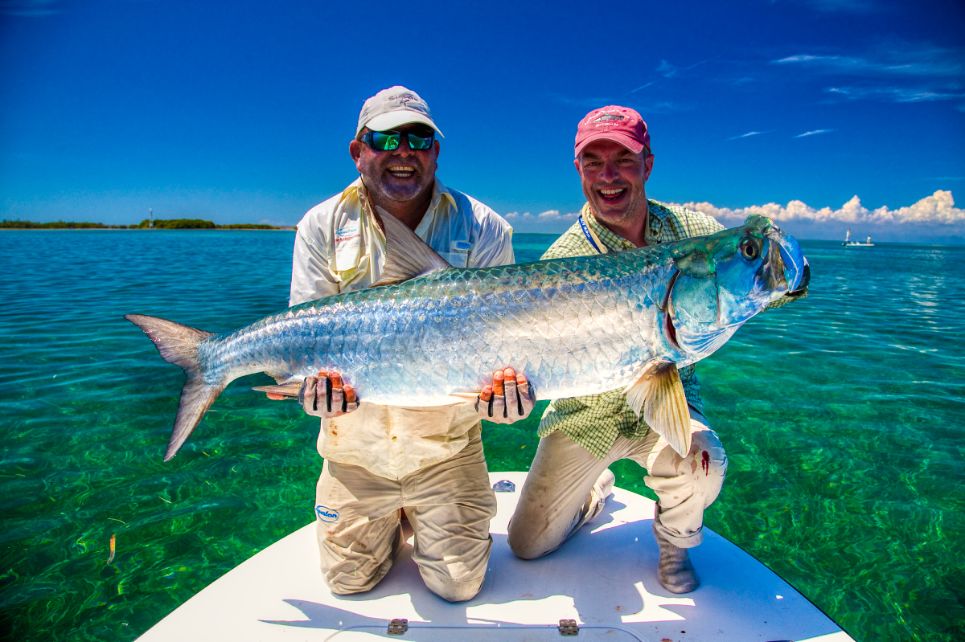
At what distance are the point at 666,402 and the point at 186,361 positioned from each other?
214 cm

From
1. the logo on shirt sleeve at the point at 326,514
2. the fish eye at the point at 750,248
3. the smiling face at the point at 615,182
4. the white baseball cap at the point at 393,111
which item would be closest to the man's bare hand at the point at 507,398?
the fish eye at the point at 750,248

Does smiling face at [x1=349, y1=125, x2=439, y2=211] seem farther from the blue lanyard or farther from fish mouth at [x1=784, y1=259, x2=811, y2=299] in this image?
fish mouth at [x1=784, y1=259, x2=811, y2=299]

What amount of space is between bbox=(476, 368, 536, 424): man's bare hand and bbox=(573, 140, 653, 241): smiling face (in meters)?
1.17

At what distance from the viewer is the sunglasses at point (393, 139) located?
8.71 feet

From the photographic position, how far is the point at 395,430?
2688 mm

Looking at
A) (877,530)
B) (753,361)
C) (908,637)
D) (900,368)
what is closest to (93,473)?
(908,637)

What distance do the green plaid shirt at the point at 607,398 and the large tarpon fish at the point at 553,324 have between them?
1.97ft

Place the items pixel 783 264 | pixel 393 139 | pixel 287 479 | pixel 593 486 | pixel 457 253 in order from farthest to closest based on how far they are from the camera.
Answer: pixel 287 479, pixel 593 486, pixel 457 253, pixel 393 139, pixel 783 264

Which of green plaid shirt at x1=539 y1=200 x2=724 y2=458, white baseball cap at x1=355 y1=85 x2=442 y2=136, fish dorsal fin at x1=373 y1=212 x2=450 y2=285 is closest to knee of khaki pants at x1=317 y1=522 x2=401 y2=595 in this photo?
green plaid shirt at x1=539 y1=200 x2=724 y2=458

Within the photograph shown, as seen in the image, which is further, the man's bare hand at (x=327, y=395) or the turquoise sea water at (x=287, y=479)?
the turquoise sea water at (x=287, y=479)

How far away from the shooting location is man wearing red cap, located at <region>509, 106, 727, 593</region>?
2.59m

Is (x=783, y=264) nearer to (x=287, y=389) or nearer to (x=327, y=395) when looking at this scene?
(x=327, y=395)

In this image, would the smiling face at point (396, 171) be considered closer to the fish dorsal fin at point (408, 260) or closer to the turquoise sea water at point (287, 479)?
the fish dorsal fin at point (408, 260)

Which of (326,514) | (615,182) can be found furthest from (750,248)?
(326,514)
